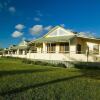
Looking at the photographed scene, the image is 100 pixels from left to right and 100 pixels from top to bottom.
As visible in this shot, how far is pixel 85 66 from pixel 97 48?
33.0 ft

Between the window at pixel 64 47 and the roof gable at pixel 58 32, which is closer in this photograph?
the window at pixel 64 47

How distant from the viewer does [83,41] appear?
3512 centimetres

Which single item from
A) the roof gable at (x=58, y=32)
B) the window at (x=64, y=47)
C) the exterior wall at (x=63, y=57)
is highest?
the roof gable at (x=58, y=32)

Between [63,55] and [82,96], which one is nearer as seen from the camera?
[82,96]

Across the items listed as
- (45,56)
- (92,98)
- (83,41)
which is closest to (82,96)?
(92,98)

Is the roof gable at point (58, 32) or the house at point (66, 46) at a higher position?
the roof gable at point (58, 32)

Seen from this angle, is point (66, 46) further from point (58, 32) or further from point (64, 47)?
point (58, 32)

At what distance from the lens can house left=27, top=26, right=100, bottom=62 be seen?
30562 millimetres

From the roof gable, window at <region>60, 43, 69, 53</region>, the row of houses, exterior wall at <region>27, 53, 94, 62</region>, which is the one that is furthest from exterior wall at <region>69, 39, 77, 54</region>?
exterior wall at <region>27, 53, 94, 62</region>

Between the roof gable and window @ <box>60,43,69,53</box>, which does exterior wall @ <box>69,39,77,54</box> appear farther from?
the roof gable

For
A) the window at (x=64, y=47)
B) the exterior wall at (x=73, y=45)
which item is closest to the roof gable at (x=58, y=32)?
the window at (x=64, y=47)

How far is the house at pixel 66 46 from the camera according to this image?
30.6m

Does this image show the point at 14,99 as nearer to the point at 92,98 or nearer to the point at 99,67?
the point at 92,98

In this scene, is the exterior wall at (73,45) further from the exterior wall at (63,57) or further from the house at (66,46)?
the exterior wall at (63,57)
